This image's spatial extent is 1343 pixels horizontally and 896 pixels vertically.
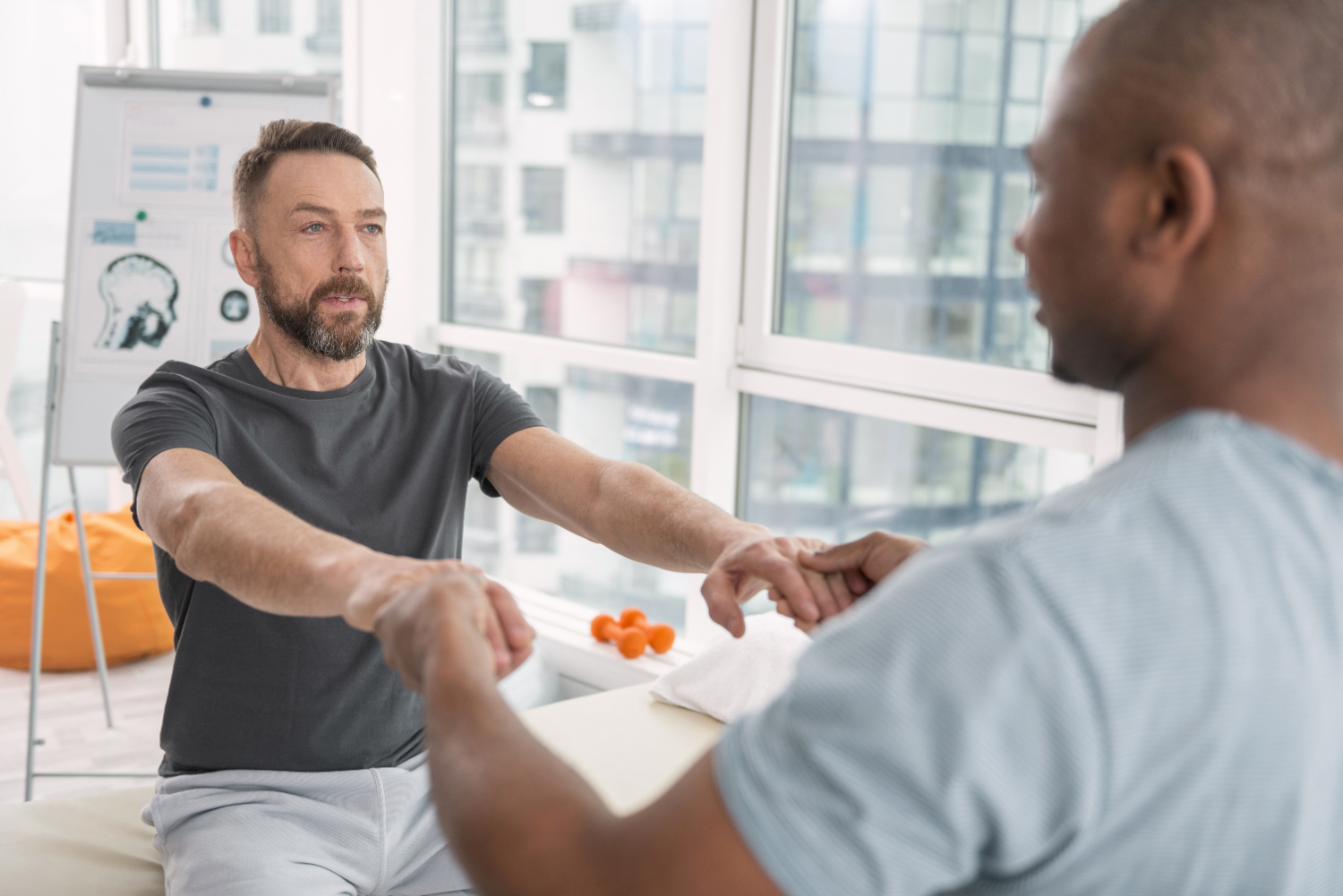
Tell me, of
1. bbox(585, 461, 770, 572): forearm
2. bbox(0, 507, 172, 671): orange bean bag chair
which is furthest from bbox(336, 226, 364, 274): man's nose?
bbox(0, 507, 172, 671): orange bean bag chair

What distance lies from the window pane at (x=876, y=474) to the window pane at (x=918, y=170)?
22 cm

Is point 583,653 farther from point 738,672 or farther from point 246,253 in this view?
point 246,253

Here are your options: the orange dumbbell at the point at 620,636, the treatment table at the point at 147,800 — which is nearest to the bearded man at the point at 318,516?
the treatment table at the point at 147,800

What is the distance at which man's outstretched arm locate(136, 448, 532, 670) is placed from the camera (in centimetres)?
107

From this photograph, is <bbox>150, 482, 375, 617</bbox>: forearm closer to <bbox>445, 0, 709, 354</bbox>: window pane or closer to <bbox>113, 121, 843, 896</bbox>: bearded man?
<bbox>113, 121, 843, 896</bbox>: bearded man

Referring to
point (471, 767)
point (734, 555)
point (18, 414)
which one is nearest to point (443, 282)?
point (18, 414)

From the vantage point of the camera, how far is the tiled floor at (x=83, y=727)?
302 centimetres

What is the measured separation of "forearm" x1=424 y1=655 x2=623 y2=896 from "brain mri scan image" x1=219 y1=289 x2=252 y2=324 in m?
2.36


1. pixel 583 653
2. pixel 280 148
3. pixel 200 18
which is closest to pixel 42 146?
pixel 200 18

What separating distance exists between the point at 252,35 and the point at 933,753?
450 centimetres

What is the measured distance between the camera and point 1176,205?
62 centimetres

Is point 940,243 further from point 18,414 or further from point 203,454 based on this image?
point 18,414

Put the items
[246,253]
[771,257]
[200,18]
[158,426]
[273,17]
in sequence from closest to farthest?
[158,426], [246,253], [771,257], [273,17], [200,18]

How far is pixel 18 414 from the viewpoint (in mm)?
4656
